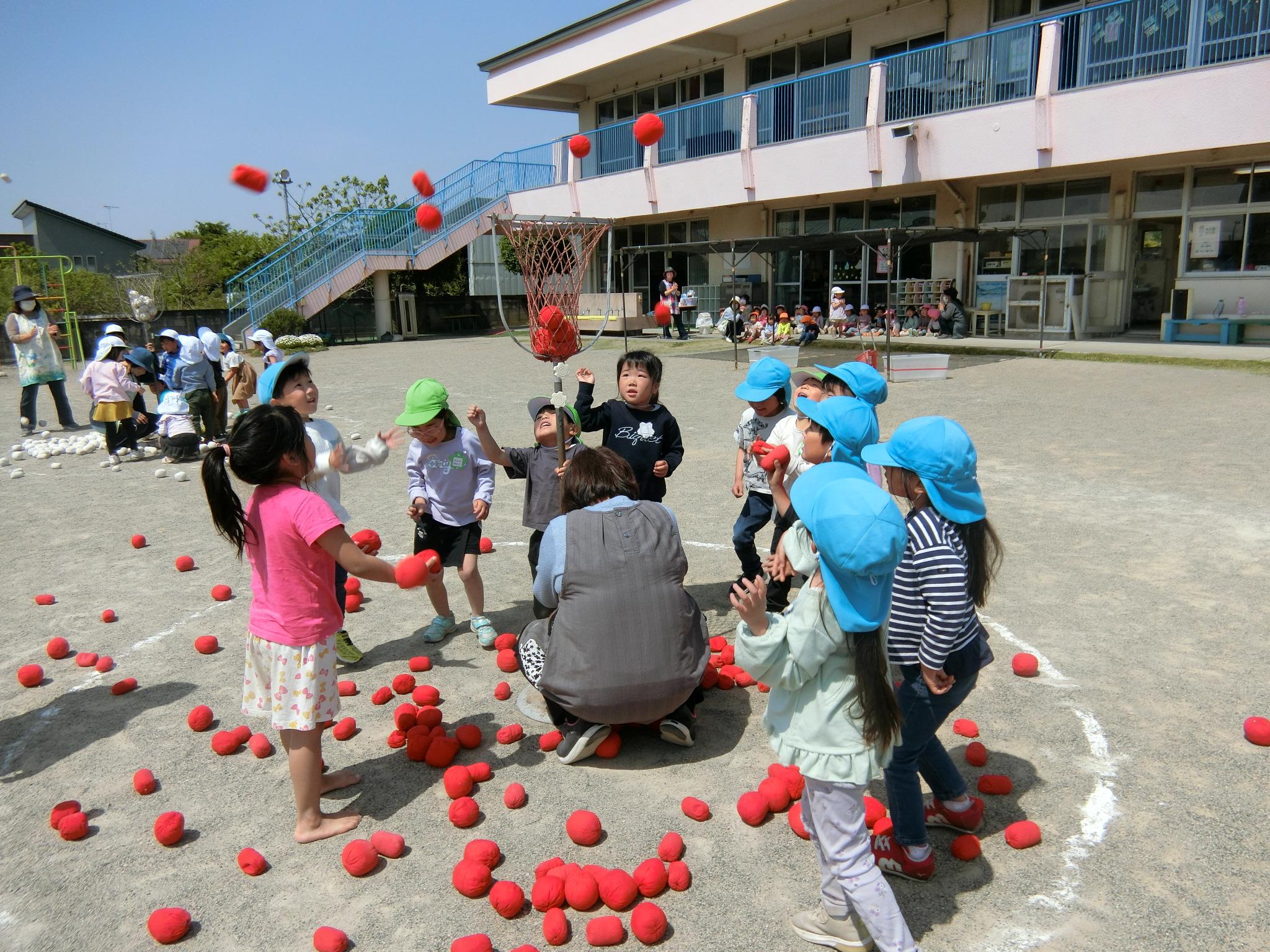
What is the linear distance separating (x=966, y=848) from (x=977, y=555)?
1.12m

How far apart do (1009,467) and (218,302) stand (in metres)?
37.1

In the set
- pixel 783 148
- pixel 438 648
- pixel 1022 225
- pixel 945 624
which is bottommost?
pixel 438 648

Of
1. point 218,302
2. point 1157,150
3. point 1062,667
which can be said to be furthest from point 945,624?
point 218,302

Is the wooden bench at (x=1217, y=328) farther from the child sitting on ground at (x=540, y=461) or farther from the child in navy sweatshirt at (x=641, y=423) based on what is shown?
the child sitting on ground at (x=540, y=461)

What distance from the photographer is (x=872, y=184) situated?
22625 millimetres

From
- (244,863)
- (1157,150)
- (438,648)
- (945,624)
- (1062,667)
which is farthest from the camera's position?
(1157,150)

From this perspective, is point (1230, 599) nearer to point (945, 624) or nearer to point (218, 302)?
point (945, 624)

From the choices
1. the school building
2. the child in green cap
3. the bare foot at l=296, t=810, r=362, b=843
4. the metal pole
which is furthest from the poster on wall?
the bare foot at l=296, t=810, r=362, b=843

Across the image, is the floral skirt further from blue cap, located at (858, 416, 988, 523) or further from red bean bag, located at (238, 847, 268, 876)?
blue cap, located at (858, 416, 988, 523)

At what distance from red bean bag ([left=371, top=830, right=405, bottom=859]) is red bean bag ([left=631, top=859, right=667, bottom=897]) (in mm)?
923

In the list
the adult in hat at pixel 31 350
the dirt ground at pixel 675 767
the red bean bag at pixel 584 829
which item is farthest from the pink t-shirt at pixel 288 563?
the adult in hat at pixel 31 350

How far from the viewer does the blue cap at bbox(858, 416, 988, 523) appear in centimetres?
292

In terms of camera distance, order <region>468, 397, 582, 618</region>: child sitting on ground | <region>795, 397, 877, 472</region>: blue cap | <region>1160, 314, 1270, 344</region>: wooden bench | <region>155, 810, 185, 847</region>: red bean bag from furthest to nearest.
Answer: <region>1160, 314, 1270, 344</region>: wooden bench, <region>468, 397, 582, 618</region>: child sitting on ground, <region>795, 397, 877, 472</region>: blue cap, <region>155, 810, 185, 847</region>: red bean bag

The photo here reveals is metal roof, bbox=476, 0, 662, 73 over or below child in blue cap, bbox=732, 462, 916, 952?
over
